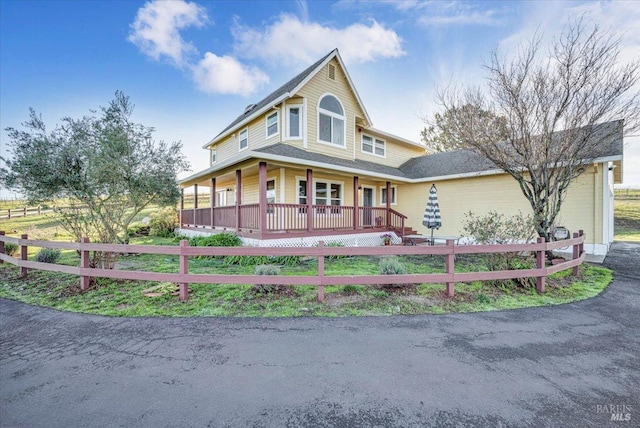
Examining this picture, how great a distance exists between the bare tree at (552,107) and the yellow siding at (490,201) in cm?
244

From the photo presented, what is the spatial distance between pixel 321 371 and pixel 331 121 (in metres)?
13.2

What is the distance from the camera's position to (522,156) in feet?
28.8

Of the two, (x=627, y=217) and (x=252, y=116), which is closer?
(x=252, y=116)

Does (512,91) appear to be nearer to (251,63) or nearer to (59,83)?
(251,63)

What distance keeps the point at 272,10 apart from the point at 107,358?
14501 mm

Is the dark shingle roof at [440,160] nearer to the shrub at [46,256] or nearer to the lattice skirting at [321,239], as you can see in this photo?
the lattice skirting at [321,239]

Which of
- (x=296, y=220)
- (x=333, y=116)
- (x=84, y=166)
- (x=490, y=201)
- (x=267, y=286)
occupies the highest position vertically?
(x=333, y=116)

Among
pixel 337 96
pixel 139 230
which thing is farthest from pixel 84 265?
pixel 139 230

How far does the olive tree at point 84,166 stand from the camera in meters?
7.91

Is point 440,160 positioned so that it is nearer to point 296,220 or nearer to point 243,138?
point 296,220

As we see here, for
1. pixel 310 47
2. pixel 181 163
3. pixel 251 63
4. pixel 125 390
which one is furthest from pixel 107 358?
pixel 310 47

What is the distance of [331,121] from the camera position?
14461 millimetres

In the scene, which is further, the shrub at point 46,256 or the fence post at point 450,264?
the shrub at point 46,256

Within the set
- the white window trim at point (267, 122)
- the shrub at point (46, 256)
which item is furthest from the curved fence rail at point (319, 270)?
the white window trim at point (267, 122)
